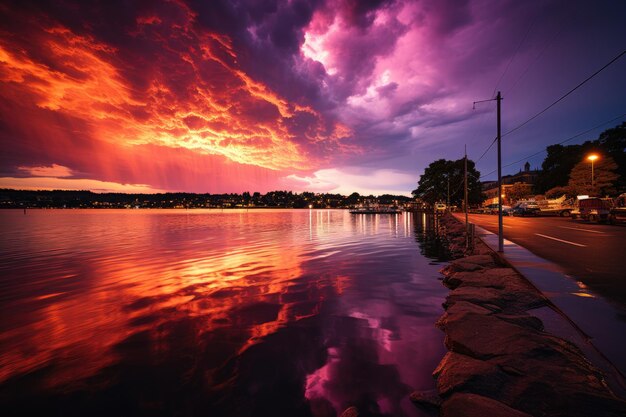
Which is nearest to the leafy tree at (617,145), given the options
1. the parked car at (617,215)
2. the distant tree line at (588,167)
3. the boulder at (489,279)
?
the distant tree line at (588,167)

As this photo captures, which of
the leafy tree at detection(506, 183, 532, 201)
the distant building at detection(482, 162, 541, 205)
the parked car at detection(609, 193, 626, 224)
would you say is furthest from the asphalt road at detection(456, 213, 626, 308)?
the distant building at detection(482, 162, 541, 205)

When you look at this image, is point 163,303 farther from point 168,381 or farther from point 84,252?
point 84,252

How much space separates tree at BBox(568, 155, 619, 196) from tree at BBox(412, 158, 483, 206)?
38.8 metres

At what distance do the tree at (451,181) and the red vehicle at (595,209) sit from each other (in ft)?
180

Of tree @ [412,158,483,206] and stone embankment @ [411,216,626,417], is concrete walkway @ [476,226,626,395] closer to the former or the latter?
stone embankment @ [411,216,626,417]

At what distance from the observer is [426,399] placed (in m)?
4.83

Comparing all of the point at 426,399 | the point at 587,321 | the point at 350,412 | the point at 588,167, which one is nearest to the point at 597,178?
the point at 588,167

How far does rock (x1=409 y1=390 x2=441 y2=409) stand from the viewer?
473cm

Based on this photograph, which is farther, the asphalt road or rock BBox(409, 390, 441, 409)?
the asphalt road

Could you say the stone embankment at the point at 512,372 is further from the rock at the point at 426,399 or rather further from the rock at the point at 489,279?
the rock at the point at 489,279

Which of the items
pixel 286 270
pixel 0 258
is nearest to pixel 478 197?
pixel 286 270

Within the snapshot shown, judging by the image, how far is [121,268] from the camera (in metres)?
16.9

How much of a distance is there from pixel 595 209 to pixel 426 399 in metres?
39.9

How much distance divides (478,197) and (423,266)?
94.0 meters
